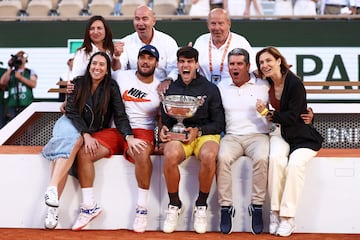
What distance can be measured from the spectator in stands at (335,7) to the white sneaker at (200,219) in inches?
201

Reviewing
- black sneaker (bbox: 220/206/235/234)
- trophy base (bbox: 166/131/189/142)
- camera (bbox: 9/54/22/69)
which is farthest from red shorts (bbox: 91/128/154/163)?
camera (bbox: 9/54/22/69)

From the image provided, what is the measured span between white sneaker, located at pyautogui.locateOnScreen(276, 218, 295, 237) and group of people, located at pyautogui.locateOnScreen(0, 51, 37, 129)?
4612 mm

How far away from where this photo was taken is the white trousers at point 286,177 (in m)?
5.02

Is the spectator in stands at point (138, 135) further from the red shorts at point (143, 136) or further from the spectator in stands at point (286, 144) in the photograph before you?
the spectator in stands at point (286, 144)

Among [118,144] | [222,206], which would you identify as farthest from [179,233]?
[118,144]

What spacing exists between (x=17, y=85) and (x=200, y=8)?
264cm

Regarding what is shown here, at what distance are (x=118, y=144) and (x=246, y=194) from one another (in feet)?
3.56

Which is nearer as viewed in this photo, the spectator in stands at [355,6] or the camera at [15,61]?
the camera at [15,61]

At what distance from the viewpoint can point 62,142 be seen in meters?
5.25

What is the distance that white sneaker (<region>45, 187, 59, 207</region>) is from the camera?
16.6 feet

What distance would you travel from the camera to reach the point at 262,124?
5.40 meters

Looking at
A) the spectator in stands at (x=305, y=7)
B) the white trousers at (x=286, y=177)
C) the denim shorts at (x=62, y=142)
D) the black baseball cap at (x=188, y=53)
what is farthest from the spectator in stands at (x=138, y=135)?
the spectator in stands at (x=305, y=7)

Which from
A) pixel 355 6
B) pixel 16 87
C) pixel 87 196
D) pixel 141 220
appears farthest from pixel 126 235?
pixel 355 6

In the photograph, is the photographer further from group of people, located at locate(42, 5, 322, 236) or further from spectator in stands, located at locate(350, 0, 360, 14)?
spectator in stands, located at locate(350, 0, 360, 14)
